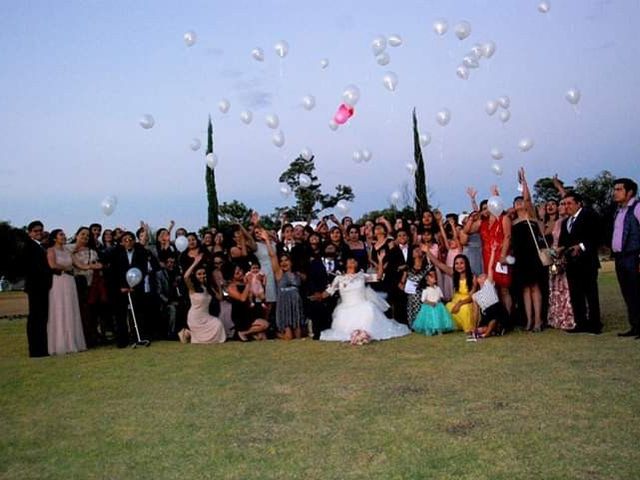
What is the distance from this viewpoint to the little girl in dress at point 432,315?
365 inches

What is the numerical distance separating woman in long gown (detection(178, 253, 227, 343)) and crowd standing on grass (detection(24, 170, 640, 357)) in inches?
0.8

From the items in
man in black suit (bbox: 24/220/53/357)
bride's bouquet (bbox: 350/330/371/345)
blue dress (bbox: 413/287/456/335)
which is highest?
man in black suit (bbox: 24/220/53/357)

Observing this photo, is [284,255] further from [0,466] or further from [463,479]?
[463,479]

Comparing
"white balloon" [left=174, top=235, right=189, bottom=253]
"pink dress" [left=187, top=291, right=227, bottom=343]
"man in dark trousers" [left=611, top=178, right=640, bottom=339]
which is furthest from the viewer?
"white balloon" [left=174, top=235, right=189, bottom=253]

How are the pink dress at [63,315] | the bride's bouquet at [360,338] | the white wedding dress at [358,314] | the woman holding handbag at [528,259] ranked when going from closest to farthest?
the bride's bouquet at [360,338] → the woman holding handbag at [528,259] → the white wedding dress at [358,314] → the pink dress at [63,315]

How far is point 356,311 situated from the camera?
946cm

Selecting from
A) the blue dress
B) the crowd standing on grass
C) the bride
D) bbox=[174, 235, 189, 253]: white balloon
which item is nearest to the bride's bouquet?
the crowd standing on grass

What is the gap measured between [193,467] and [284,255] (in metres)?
6.21

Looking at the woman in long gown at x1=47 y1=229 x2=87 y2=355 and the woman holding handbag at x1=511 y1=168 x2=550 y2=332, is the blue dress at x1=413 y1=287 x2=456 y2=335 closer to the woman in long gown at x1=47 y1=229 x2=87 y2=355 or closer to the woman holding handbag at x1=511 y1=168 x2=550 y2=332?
the woman holding handbag at x1=511 y1=168 x2=550 y2=332

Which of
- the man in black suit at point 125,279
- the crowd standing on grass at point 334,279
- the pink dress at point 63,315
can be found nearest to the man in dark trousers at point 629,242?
the crowd standing on grass at point 334,279

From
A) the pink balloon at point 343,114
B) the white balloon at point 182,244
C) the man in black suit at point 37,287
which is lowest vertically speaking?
the man in black suit at point 37,287

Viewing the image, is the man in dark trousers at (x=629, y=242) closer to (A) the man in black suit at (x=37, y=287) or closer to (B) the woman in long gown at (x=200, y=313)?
(B) the woman in long gown at (x=200, y=313)

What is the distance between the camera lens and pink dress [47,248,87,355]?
9672 millimetres

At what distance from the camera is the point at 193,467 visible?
156 inches
